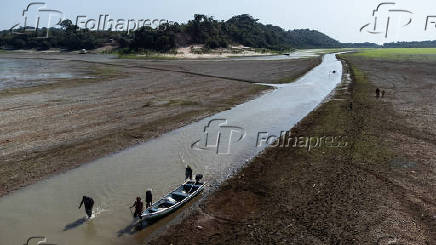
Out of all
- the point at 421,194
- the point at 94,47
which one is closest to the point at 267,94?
the point at 421,194

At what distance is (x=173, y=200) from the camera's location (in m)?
20.4

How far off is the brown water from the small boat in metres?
0.90

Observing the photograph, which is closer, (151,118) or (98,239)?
(98,239)

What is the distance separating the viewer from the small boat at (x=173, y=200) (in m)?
18.9

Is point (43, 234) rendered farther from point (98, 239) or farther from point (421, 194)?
point (421, 194)

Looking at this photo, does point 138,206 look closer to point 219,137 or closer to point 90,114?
point 219,137

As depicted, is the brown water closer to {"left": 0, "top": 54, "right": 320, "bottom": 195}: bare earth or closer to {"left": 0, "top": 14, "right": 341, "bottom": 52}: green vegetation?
{"left": 0, "top": 54, "right": 320, "bottom": 195}: bare earth

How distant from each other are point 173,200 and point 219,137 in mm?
15267

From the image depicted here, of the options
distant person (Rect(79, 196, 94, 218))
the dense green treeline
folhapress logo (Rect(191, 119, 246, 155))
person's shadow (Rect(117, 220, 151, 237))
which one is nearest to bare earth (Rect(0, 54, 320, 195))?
folhapress logo (Rect(191, 119, 246, 155))

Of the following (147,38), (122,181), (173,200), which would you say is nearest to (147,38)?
(147,38)

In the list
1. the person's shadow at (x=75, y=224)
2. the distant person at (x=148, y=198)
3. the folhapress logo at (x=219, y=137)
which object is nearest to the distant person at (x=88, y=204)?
the person's shadow at (x=75, y=224)

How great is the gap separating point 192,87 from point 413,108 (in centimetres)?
3354

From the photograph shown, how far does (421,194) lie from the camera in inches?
871

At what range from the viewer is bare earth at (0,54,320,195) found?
2786 centimetres
